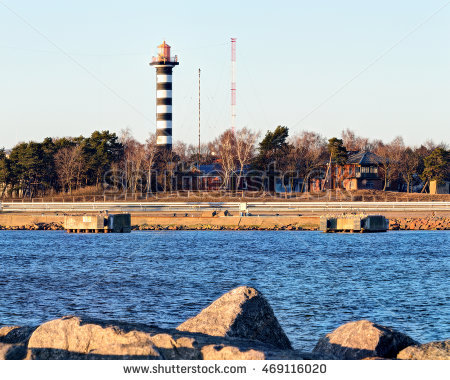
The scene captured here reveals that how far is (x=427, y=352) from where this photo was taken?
1105 centimetres

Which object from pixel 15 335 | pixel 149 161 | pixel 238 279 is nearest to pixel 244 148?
pixel 149 161

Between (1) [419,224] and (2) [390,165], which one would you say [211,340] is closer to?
(1) [419,224]

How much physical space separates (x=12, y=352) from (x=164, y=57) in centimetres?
8731

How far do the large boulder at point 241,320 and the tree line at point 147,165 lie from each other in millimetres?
82308

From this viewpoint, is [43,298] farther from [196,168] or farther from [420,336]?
[196,168]

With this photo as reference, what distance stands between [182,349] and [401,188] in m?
100

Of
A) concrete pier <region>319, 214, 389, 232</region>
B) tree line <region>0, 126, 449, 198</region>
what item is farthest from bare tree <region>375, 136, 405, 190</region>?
concrete pier <region>319, 214, 389, 232</region>

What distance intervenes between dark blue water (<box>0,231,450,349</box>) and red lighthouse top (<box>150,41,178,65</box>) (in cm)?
4200

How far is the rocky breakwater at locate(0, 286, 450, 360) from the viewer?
10281 millimetres

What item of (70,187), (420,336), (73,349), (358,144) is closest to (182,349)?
(73,349)

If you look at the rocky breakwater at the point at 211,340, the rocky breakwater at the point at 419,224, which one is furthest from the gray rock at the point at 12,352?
the rocky breakwater at the point at 419,224

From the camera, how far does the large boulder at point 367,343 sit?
39.1 feet

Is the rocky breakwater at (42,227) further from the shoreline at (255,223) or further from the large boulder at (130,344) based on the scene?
the large boulder at (130,344)

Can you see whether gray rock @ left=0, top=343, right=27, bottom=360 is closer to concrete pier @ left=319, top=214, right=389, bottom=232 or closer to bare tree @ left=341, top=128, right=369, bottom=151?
concrete pier @ left=319, top=214, right=389, bottom=232
